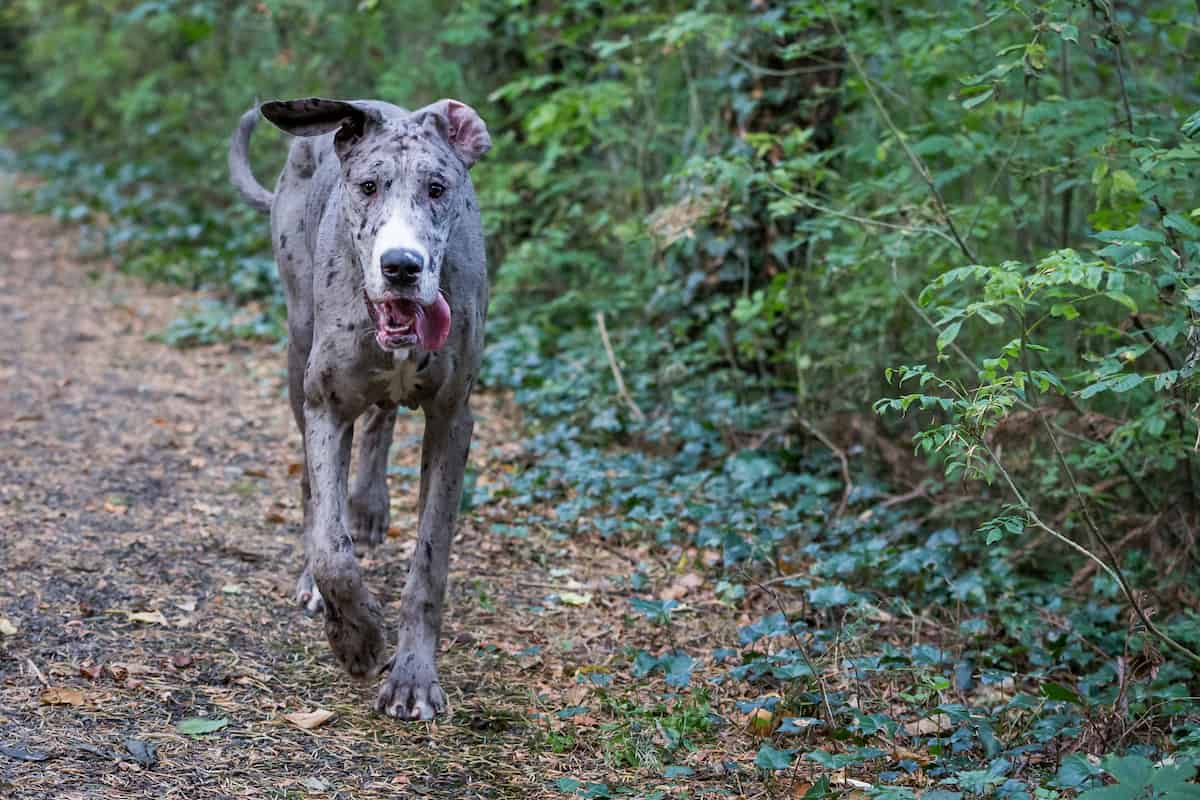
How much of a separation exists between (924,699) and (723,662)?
84 centimetres

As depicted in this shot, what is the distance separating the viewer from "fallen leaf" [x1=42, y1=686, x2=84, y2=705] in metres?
3.92

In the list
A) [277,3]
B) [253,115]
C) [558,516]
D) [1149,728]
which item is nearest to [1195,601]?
[1149,728]

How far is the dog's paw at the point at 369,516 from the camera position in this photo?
5.45 m

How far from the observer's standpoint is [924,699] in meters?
4.18

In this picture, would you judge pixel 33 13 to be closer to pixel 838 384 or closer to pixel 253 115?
pixel 253 115

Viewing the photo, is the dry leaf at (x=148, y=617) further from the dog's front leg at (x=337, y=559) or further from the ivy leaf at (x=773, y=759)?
the ivy leaf at (x=773, y=759)

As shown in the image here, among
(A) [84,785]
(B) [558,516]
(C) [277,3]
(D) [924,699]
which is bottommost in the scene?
(B) [558,516]

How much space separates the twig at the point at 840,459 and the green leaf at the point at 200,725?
123 inches

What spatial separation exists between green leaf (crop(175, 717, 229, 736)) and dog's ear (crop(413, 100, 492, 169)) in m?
1.99

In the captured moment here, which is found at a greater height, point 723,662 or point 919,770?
point 919,770

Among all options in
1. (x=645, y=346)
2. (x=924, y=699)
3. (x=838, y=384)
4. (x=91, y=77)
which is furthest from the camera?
(x=91, y=77)

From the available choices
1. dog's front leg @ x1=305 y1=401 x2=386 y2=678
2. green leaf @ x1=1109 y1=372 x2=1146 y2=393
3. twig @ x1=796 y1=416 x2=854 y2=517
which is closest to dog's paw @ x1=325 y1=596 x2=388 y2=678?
dog's front leg @ x1=305 y1=401 x2=386 y2=678

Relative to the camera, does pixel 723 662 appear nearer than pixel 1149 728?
No

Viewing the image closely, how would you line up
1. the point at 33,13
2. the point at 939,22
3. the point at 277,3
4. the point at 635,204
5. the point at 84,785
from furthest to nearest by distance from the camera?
1. the point at 33,13
2. the point at 277,3
3. the point at 635,204
4. the point at 939,22
5. the point at 84,785
